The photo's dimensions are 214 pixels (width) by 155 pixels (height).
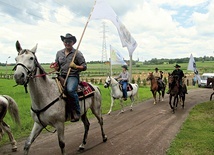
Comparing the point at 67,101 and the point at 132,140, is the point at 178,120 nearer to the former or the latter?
the point at 132,140

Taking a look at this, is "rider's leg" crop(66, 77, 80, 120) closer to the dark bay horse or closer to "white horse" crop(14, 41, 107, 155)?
"white horse" crop(14, 41, 107, 155)

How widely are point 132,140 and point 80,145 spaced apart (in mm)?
1972

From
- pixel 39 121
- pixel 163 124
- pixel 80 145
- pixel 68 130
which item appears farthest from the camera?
pixel 163 124

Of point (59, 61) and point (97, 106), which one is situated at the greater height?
point (59, 61)

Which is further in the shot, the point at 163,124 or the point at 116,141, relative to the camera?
the point at 163,124

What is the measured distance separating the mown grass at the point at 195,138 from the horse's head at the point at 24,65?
14.6 feet

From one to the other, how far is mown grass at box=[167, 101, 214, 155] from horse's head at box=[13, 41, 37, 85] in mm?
4454

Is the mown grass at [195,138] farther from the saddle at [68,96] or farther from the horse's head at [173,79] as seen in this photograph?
the horse's head at [173,79]

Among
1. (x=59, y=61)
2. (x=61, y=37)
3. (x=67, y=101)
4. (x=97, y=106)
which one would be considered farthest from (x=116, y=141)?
(x=61, y=37)

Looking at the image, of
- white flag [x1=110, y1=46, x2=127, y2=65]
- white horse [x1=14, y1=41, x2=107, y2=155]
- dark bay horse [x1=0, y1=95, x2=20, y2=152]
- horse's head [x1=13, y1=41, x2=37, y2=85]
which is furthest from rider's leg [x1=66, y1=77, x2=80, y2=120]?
white flag [x1=110, y1=46, x2=127, y2=65]

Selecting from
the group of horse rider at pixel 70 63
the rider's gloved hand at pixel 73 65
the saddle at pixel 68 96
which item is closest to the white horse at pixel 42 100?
the saddle at pixel 68 96

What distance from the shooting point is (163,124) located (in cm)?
1079

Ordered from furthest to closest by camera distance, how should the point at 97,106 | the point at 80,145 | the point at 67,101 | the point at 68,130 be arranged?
1. the point at 68,130
2. the point at 97,106
3. the point at 80,145
4. the point at 67,101

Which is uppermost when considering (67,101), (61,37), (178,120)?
(61,37)
